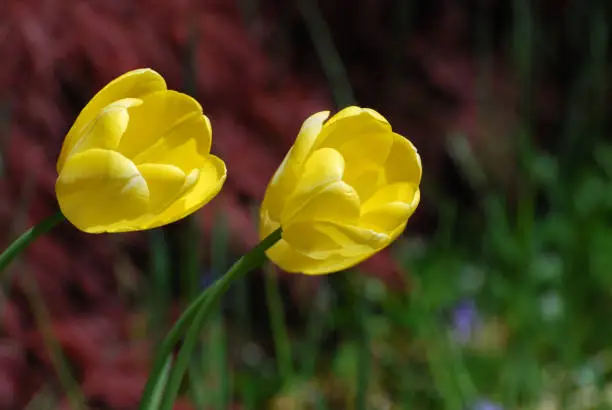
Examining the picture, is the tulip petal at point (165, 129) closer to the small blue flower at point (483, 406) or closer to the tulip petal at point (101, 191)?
the tulip petal at point (101, 191)

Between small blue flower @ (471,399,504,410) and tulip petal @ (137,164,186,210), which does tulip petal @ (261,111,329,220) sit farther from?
small blue flower @ (471,399,504,410)

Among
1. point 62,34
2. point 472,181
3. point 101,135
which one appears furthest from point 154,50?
point 472,181

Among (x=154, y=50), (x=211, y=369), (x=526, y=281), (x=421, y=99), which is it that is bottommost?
(x=526, y=281)

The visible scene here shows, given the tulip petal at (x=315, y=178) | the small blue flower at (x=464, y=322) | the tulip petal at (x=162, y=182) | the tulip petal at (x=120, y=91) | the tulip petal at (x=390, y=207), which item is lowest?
the small blue flower at (x=464, y=322)

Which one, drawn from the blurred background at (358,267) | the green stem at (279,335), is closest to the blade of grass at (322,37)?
the blurred background at (358,267)

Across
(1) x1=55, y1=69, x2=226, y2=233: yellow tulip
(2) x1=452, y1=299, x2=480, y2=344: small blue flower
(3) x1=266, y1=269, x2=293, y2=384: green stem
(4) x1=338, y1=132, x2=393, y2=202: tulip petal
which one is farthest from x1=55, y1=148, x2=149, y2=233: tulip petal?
(2) x1=452, y1=299, x2=480, y2=344: small blue flower

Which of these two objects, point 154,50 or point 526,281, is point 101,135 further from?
point 526,281

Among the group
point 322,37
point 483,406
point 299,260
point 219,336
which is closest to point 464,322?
point 483,406
